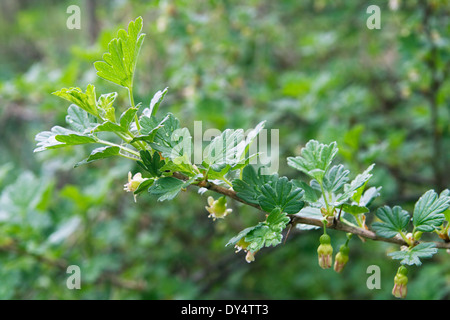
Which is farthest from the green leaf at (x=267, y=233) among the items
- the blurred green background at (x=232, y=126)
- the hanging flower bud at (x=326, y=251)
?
the blurred green background at (x=232, y=126)

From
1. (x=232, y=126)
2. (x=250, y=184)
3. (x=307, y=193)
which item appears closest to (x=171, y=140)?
(x=250, y=184)

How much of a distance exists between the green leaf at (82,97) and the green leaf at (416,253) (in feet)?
1.72

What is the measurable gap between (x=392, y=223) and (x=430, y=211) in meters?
0.06

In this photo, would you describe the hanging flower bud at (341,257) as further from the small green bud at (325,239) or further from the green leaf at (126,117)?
the green leaf at (126,117)

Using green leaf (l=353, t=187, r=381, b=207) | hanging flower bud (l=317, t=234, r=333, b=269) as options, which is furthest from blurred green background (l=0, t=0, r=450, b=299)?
hanging flower bud (l=317, t=234, r=333, b=269)

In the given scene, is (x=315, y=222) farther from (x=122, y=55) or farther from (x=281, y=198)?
(x=122, y=55)

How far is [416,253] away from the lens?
0.61m

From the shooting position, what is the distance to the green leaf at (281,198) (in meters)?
0.62

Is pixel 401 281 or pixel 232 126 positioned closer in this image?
pixel 401 281

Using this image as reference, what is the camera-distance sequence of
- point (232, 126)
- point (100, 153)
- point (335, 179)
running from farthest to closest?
1. point (232, 126)
2. point (335, 179)
3. point (100, 153)
